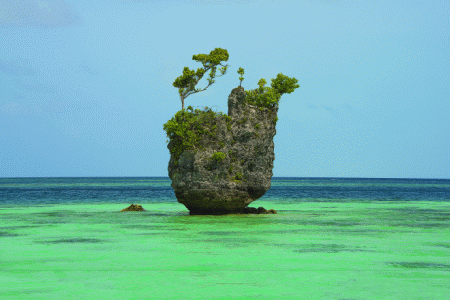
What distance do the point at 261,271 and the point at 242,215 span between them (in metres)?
13.9

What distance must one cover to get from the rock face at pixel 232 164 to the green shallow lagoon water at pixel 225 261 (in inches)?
104

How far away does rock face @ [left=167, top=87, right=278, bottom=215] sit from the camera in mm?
23073

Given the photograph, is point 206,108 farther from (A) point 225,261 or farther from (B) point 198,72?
(A) point 225,261

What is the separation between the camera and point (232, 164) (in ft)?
78.0

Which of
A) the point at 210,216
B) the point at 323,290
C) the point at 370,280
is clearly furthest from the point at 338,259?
the point at 210,216

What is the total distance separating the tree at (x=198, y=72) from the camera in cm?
2444

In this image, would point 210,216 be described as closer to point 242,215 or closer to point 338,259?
point 242,215

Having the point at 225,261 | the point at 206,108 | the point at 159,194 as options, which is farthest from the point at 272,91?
the point at 159,194

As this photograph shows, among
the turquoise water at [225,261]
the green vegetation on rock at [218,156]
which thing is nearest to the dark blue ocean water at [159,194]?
the green vegetation on rock at [218,156]

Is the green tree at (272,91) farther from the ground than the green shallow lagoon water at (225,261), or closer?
farther from the ground

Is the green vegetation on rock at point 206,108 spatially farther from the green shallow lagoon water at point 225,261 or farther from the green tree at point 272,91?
the green shallow lagoon water at point 225,261

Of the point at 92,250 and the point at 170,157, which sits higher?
the point at 170,157

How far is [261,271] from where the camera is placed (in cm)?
1090

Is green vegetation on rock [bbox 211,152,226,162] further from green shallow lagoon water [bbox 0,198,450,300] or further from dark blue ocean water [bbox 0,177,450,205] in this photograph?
dark blue ocean water [bbox 0,177,450,205]
